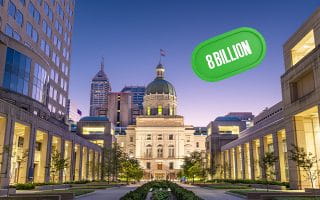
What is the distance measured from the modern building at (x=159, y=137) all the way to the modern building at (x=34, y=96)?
52.7m

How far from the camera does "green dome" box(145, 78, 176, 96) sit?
6024 inches

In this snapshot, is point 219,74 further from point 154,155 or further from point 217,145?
Result: point 154,155

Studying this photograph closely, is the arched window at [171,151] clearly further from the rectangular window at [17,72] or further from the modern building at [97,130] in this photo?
the rectangular window at [17,72]

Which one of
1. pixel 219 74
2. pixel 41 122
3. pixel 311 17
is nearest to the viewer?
pixel 219 74

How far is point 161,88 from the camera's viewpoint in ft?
504

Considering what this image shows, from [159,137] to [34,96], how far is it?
303 ft

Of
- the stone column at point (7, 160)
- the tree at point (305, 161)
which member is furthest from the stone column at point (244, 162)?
the stone column at point (7, 160)

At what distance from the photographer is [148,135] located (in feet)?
472

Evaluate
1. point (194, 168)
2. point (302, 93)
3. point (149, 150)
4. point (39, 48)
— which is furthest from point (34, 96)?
point (149, 150)

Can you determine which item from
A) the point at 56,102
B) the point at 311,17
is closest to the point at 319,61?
the point at 311,17

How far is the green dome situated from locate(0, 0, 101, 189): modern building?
66.8m

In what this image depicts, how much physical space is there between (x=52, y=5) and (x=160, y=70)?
91670mm

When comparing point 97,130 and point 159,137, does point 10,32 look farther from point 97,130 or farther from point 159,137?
point 159,137

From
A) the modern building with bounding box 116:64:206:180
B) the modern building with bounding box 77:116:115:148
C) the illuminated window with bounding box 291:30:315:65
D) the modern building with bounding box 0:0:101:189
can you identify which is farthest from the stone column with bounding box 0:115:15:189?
the modern building with bounding box 116:64:206:180
